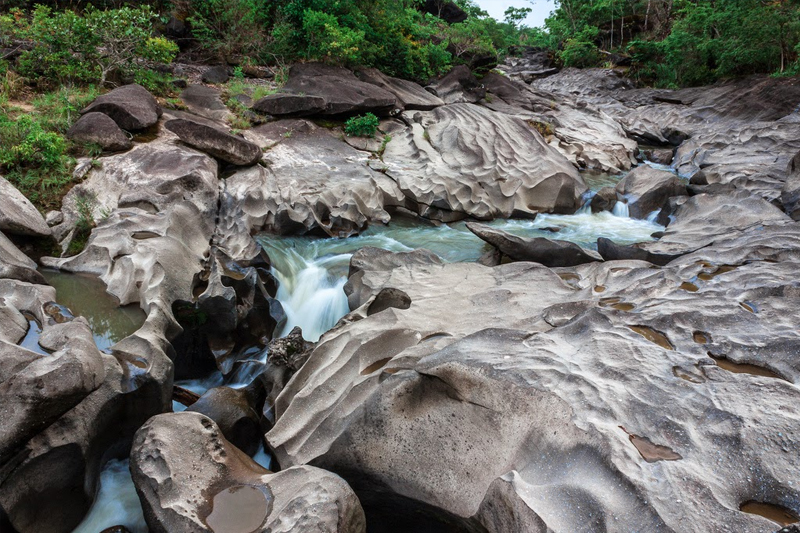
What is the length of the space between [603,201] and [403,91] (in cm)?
688

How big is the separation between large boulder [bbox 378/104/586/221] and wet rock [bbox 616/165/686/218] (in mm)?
1053

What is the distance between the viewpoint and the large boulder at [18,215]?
18.6ft

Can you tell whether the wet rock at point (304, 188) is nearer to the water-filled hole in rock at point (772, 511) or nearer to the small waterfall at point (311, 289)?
the small waterfall at point (311, 289)

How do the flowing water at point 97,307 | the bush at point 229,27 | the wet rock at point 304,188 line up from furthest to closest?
the bush at point 229,27 < the wet rock at point 304,188 < the flowing water at point 97,307

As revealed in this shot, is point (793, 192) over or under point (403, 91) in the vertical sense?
under

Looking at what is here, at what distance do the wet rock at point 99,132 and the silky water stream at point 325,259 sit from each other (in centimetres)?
273

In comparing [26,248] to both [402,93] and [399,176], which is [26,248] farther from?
[402,93]

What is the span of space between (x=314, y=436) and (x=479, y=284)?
9.53 ft

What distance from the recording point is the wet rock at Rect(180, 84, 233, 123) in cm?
1037

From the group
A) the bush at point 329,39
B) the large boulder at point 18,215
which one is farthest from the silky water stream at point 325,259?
the bush at point 329,39

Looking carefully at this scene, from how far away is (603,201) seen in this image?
1030 cm

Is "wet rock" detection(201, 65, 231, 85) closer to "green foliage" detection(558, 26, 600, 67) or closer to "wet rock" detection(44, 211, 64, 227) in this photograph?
"wet rock" detection(44, 211, 64, 227)

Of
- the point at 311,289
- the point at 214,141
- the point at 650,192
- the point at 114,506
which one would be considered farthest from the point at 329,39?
the point at 114,506

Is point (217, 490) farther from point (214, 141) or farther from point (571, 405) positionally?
point (214, 141)
